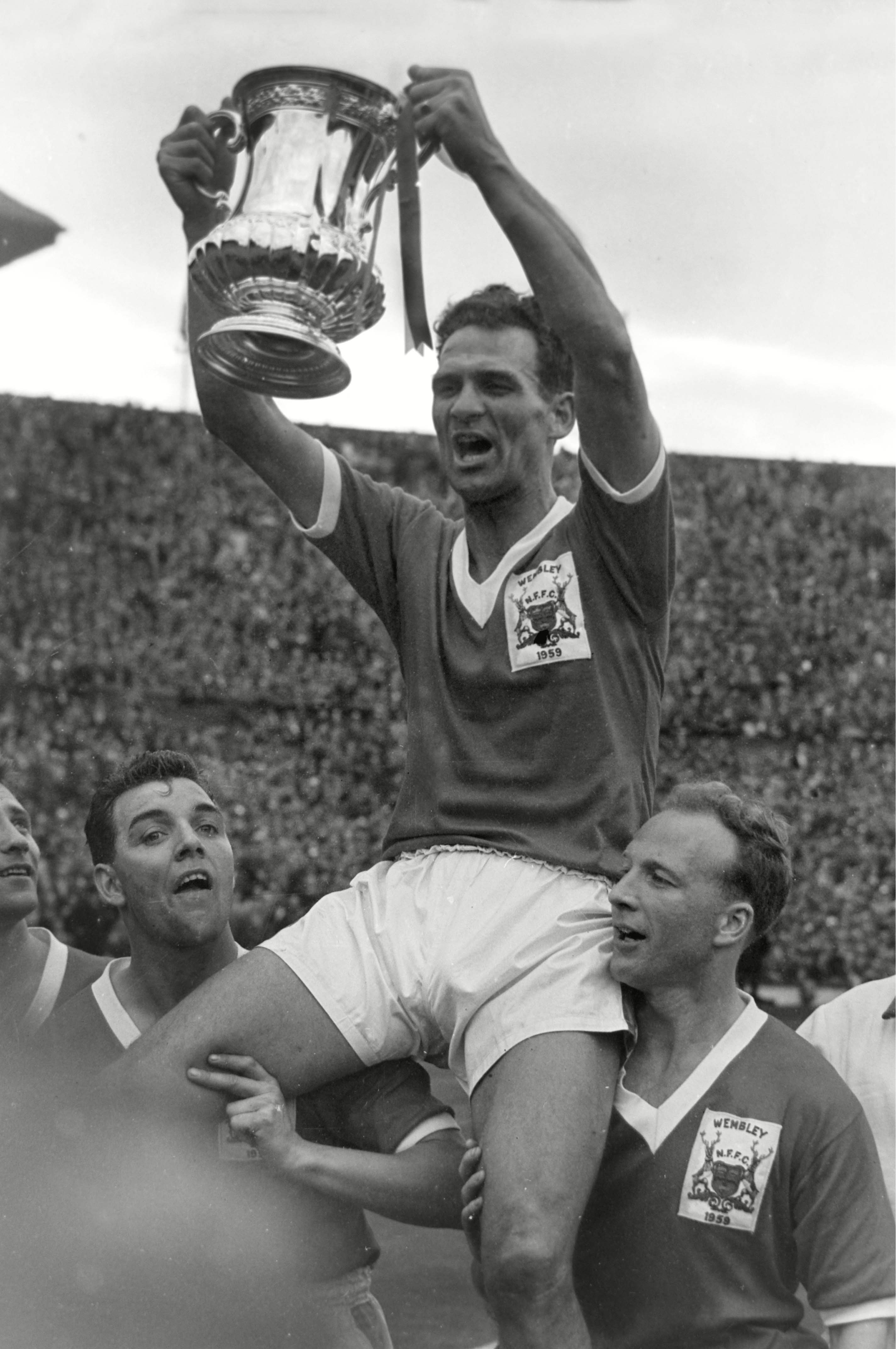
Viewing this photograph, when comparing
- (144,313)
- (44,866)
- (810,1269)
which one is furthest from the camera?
(44,866)

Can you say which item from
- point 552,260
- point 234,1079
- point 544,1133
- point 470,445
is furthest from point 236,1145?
point 552,260

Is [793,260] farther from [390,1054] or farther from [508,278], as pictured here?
[390,1054]

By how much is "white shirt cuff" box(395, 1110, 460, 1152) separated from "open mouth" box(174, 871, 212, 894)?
0.49m

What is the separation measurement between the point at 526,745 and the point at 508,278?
2.53 feet

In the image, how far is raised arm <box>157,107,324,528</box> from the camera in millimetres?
2068

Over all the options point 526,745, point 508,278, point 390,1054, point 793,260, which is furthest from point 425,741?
point 793,260

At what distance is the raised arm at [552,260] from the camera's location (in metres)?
1.86

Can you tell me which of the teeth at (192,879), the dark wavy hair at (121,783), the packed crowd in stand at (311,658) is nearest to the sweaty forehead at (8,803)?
the dark wavy hair at (121,783)

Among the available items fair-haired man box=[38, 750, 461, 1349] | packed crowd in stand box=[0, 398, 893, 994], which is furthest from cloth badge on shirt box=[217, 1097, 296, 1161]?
packed crowd in stand box=[0, 398, 893, 994]

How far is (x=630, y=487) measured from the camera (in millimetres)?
2027

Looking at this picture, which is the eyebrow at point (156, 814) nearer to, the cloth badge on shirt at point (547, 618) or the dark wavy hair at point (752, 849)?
the cloth badge on shirt at point (547, 618)

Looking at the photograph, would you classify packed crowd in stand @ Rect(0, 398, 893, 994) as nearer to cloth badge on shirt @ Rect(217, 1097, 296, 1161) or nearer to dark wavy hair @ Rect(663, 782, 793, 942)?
dark wavy hair @ Rect(663, 782, 793, 942)

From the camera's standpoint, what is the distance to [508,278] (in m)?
2.38

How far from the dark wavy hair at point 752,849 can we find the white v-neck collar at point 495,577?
1.24 feet
